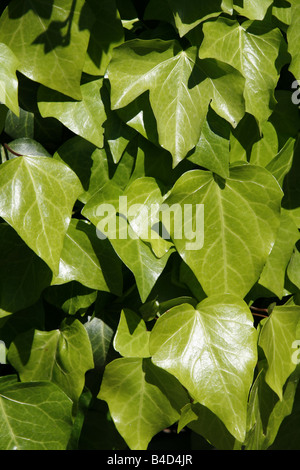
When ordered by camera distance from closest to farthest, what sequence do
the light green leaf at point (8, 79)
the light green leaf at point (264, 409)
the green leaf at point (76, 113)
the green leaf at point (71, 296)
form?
the light green leaf at point (8, 79), the green leaf at point (76, 113), the green leaf at point (71, 296), the light green leaf at point (264, 409)

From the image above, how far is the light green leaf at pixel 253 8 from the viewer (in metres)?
0.96

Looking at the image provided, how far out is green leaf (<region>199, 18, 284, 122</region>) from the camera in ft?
3.13

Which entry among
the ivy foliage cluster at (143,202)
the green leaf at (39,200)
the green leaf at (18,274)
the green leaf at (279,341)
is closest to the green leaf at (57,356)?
the ivy foliage cluster at (143,202)

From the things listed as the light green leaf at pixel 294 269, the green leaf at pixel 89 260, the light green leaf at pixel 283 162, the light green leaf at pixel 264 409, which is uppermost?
the light green leaf at pixel 283 162

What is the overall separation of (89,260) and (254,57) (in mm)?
529

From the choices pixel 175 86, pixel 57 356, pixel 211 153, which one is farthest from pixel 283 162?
pixel 57 356

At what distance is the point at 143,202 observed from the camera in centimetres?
97

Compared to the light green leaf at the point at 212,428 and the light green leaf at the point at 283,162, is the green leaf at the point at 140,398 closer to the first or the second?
the light green leaf at the point at 212,428

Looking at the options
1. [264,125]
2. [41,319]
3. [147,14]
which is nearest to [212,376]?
[41,319]

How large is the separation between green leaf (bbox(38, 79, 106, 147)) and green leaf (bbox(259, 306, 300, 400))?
55 centimetres

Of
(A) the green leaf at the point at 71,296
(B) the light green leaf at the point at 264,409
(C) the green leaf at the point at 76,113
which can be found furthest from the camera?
(B) the light green leaf at the point at 264,409

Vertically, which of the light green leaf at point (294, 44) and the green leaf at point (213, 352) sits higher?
the light green leaf at point (294, 44)

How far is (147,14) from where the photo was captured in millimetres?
962

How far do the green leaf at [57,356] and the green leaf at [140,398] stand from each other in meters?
0.06
